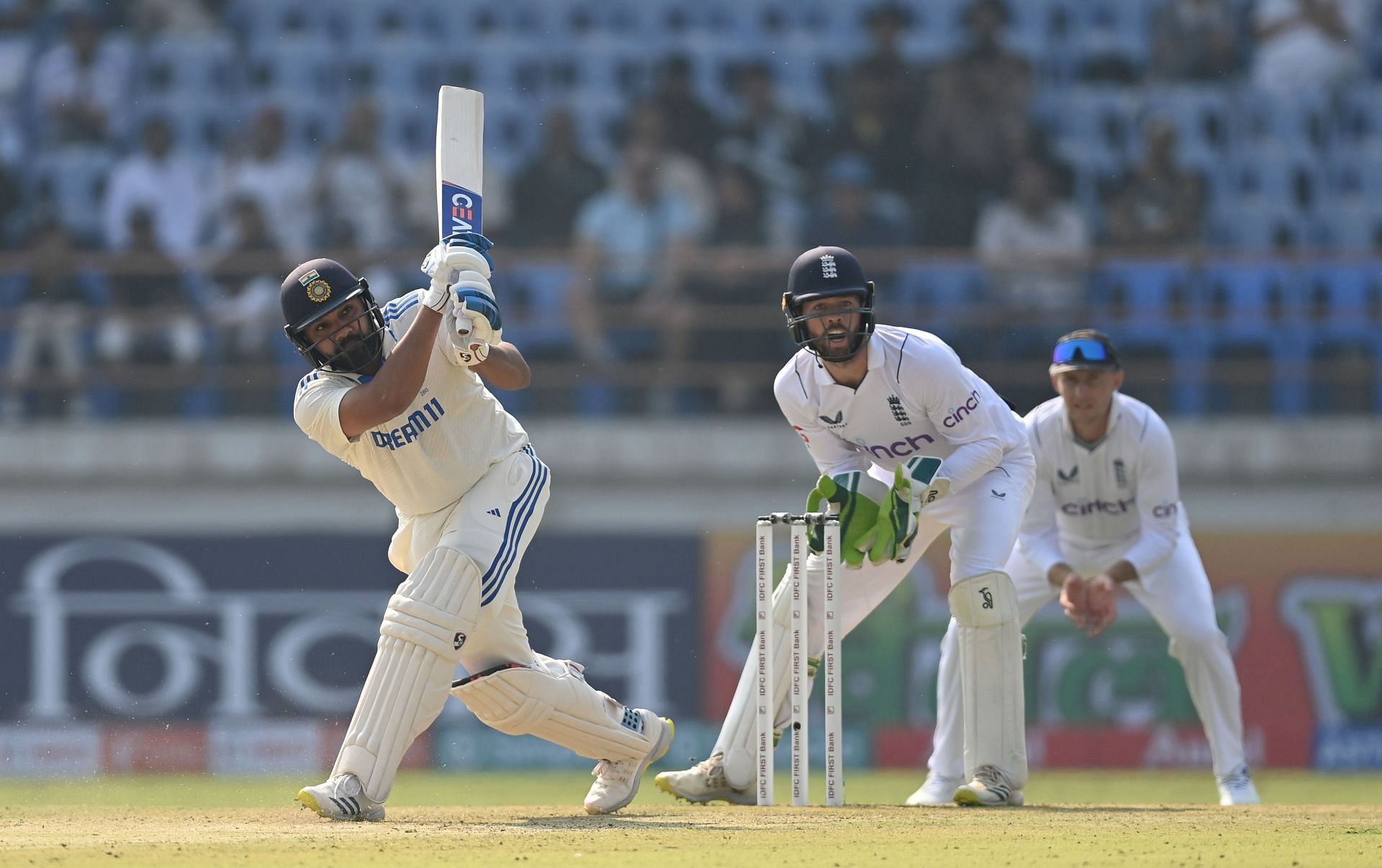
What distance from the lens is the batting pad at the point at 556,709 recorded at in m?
5.56

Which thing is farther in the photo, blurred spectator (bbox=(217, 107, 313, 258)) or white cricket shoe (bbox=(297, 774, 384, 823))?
blurred spectator (bbox=(217, 107, 313, 258))

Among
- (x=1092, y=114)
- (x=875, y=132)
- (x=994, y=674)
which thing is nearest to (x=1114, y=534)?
(x=994, y=674)

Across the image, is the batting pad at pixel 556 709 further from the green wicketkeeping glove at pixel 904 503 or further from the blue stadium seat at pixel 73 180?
the blue stadium seat at pixel 73 180

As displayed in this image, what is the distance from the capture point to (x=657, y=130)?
12.5 metres

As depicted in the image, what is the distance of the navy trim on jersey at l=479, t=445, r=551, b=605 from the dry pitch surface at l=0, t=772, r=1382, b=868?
2.22 ft

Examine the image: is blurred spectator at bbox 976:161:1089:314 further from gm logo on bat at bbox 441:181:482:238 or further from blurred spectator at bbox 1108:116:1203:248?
gm logo on bat at bbox 441:181:482:238

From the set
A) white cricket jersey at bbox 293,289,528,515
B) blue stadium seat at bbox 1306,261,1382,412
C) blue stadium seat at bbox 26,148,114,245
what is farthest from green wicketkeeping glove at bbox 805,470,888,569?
blue stadium seat at bbox 26,148,114,245

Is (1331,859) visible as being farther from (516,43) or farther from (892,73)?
(516,43)

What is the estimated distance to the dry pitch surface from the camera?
443 cm

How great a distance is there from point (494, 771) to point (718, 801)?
379 centimetres

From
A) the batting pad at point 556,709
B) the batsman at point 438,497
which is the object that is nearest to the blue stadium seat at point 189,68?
the batsman at point 438,497

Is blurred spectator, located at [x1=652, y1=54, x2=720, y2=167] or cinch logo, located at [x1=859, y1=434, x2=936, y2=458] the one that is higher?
blurred spectator, located at [x1=652, y1=54, x2=720, y2=167]

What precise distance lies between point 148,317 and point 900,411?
6.65 m

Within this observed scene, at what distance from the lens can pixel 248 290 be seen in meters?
11.5
